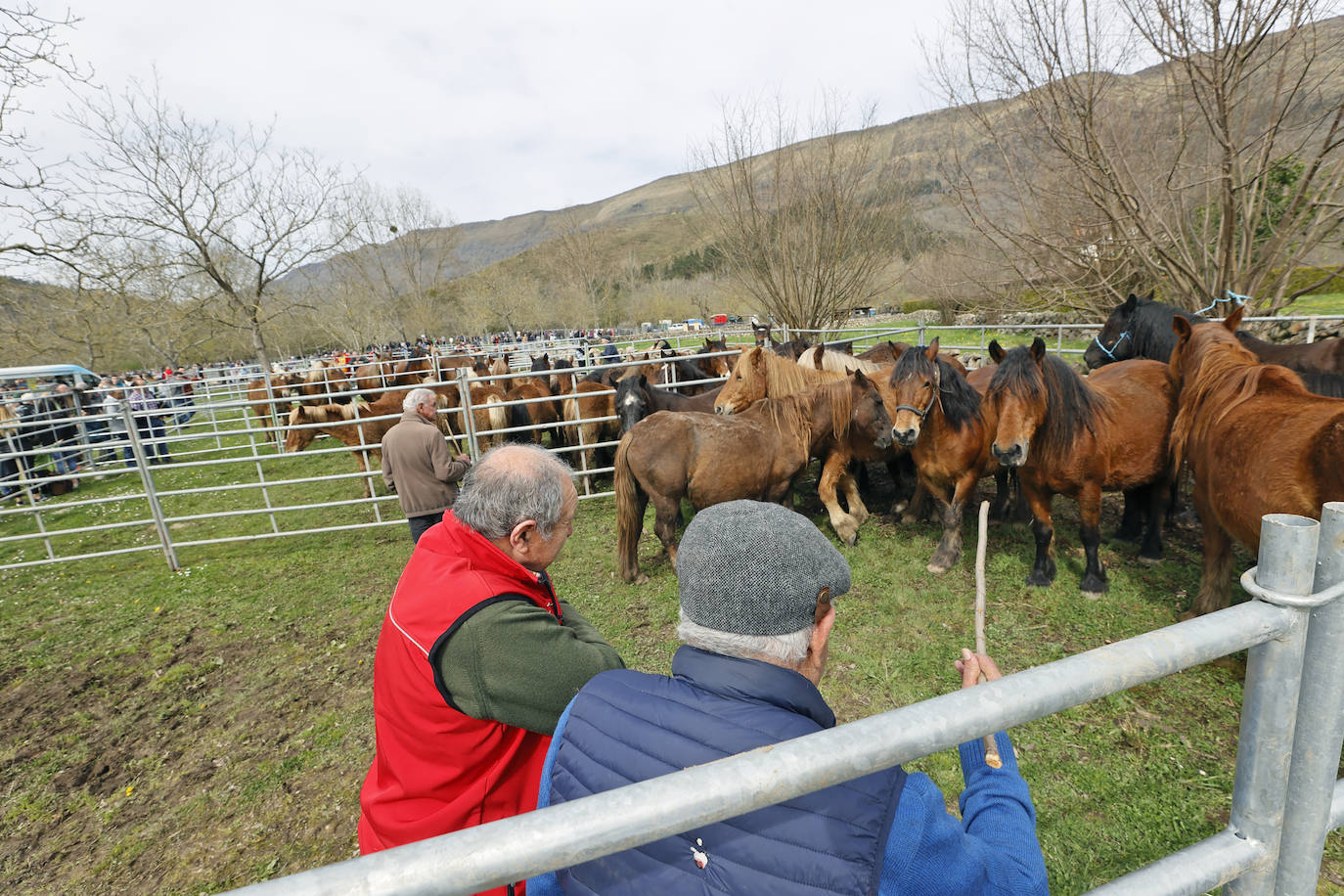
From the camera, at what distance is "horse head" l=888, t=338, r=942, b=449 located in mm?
4766

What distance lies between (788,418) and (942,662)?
2695mm

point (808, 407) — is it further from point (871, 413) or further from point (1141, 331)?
point (1141, 331)

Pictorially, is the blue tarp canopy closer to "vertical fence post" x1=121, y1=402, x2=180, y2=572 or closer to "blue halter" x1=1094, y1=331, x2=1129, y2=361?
A: "vertical fence post" x1=121, y1=402, x2=180, y2=572

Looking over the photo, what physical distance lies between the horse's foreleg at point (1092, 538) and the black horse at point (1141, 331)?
7.46ft

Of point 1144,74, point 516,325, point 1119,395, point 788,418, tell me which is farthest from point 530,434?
point 516,325

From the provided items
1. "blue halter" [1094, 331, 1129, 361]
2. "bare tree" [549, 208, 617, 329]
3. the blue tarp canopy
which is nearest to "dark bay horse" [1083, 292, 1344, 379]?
"blue halter" [1094, 331, 1129, 361]

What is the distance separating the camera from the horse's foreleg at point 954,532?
500cm

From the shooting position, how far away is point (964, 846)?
917mm

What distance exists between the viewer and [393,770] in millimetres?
1555

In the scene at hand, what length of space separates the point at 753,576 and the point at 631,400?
5.79 m

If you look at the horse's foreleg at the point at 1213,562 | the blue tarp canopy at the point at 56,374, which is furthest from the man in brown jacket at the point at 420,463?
the blue tarp canopy at the point at 56,374

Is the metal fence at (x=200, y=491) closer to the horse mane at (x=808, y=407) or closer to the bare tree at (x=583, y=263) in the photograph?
the horse mane at (x=808, y=407)

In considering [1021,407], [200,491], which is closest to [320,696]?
[200,491]

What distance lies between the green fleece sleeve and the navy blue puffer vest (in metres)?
0.36
